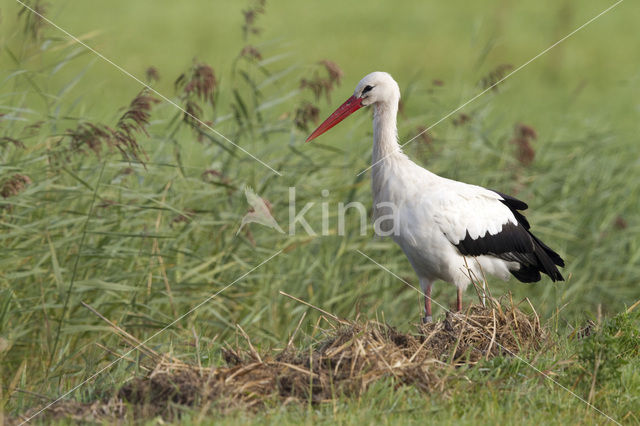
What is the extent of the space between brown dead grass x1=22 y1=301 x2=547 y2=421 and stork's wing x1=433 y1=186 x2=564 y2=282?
3.23 ft

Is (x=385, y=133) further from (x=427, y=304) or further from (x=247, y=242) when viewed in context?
(x=247, y=242)

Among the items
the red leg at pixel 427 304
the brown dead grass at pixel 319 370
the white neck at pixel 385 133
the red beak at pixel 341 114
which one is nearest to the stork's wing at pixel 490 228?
the red leg at pixel 427 304

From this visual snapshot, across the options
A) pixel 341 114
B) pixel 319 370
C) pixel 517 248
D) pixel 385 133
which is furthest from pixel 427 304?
pixel 319 370

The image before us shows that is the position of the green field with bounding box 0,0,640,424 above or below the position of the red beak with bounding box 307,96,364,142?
below

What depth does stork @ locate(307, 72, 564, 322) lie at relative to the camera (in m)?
5.02

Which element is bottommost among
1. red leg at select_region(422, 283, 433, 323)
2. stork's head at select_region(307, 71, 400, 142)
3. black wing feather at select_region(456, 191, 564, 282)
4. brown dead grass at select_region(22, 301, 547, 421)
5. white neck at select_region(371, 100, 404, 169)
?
brown dead grass at select_region(22, 301, 547, 421)

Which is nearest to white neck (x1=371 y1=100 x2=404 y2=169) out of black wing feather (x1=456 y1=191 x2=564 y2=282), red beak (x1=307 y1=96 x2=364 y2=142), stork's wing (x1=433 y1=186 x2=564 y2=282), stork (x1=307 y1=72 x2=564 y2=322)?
stork (x1=307 y1=72 x2=564 y2=322)

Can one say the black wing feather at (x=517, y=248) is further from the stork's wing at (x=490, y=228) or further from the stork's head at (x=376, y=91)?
the stork's head at (x=376, y=91)

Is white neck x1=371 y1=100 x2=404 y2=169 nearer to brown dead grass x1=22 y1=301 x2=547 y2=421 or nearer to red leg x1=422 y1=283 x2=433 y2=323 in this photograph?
red leg x1=422 y1=283 x2=433 y2=323

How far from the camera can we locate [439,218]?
500 centimetres

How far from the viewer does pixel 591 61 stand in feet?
67.1

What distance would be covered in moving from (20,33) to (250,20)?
5.67ft

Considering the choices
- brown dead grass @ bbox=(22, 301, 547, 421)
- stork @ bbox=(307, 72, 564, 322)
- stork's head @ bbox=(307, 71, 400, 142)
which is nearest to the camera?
brown dead grass @ bbox=(22, 301, 547, 421)

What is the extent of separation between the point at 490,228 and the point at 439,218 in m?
0.49
